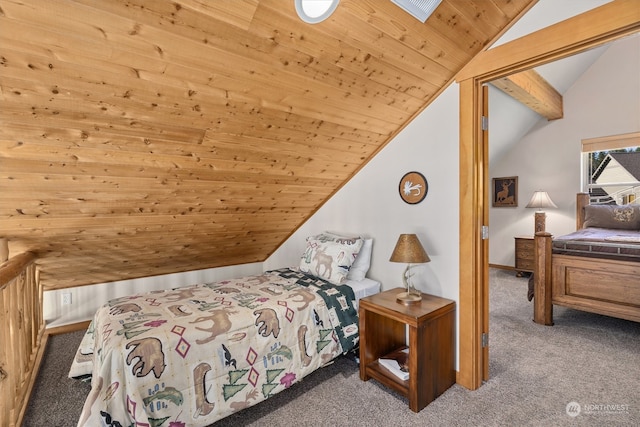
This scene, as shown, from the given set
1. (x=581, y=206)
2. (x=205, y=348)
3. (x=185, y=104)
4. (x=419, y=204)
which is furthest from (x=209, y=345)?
(x=581, y=206)

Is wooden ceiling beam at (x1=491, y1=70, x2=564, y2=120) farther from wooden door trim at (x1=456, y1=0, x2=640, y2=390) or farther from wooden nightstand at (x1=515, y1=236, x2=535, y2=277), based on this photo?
wooden nightstand at (x1=515, y1=236, x2=535, y2=277)

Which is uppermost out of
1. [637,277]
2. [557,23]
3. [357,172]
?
[557,23]

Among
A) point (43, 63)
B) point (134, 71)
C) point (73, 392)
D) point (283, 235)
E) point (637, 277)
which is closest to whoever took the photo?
point (43, 63)

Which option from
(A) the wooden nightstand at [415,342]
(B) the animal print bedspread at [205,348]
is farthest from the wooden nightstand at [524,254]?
(B) the animal print bedspread at [205,348]

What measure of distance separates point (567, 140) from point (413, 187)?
3.78 m

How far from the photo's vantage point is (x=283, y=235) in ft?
12.1

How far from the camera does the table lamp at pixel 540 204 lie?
4.52m

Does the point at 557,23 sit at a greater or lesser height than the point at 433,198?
greater

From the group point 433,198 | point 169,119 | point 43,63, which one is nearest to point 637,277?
point 433,198

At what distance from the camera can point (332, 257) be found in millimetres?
2592

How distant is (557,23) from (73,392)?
3.58 metres

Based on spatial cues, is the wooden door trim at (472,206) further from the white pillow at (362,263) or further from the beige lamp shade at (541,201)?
the beige lamp shade at (541,201)

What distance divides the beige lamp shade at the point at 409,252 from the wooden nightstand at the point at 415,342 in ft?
0.95

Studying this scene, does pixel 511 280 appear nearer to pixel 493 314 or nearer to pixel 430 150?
pixel 493 314
